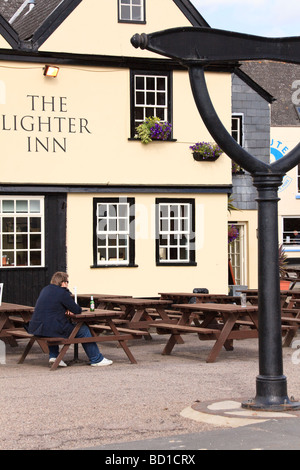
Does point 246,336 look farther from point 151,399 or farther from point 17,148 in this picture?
point 17,148

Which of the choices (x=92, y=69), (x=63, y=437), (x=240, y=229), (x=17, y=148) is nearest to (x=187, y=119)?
(x=92, y=69)

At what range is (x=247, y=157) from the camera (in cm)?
894

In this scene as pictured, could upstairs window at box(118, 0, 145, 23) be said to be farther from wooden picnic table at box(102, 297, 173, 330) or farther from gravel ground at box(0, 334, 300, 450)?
gravel ground at box(0, 334, 300, 450)

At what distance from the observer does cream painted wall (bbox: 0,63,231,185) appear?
63.8 ft

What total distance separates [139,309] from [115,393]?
5117 millimetres

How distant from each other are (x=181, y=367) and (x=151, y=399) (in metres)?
2.77

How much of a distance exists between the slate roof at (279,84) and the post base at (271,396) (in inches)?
1095

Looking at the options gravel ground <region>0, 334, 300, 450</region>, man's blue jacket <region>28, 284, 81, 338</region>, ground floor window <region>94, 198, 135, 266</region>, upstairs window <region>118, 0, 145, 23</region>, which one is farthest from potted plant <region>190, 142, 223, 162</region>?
man's blue jacket <region>28, 284, 81, 338</region>

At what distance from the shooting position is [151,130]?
66.4 feet

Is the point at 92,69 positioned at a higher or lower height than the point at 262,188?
higher

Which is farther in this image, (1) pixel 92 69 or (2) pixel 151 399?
(1) pixel 92 69

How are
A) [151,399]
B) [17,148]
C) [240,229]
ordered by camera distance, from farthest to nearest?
[240,229] → [17,148] → [151,399]

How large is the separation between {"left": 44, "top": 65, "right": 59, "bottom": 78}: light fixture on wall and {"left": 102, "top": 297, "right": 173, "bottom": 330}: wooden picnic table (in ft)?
18.4

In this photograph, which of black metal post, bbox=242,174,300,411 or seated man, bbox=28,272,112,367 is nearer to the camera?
black metal post, bbox=242,174,300,411
